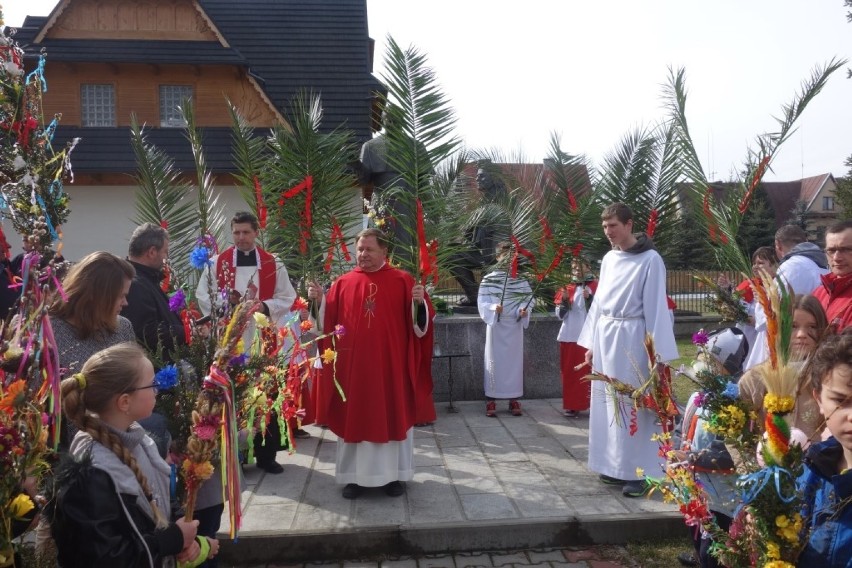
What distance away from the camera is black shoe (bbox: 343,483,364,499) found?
16.0ft

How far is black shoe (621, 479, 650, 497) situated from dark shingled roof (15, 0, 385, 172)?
8.37 metres

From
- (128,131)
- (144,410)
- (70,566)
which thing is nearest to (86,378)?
(144,410)

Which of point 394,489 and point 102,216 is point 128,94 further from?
point 394,489

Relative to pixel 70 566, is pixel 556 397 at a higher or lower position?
lower

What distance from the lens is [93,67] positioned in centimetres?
1433

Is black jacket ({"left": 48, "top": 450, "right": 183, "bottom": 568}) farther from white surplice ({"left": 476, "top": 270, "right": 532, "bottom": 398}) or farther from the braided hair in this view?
white surplice ({"left": 476, "top": 270, "right": 532, "bottom": 398})

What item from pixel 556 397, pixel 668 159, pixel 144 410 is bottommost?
pixel 556 397

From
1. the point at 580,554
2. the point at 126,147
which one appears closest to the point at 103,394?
the point at 580,554

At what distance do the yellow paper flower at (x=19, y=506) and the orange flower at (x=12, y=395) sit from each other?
24 centimetres

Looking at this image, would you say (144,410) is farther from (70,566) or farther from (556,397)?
(556,397)

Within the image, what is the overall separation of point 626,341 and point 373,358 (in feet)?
6.28

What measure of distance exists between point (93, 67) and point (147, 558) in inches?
581

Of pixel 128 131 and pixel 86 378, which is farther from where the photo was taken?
pixel 128 131

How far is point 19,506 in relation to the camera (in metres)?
1.75
